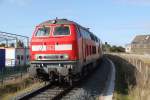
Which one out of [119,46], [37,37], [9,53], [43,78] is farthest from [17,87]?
[119,46]

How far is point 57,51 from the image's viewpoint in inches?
697

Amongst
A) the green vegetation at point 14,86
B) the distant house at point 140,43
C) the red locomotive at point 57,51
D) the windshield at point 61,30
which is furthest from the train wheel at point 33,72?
the distant house at point 140,43

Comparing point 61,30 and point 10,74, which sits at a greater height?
point 61,30

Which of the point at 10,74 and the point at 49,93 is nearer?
the point at 49,93

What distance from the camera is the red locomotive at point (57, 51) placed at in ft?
57.1

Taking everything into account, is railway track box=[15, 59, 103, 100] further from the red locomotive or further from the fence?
the fence

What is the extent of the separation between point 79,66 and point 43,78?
2080mm

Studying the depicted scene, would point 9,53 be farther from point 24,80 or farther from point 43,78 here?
point 43,78

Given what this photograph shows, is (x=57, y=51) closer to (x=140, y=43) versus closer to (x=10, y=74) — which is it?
(x=10, y=74)

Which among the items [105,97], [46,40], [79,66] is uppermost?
[46,40]

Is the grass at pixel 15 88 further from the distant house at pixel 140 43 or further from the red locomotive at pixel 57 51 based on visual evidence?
the distant house at pixel 140 43

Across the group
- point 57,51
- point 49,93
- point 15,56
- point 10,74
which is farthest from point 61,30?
point 15,56

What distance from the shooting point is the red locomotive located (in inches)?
685

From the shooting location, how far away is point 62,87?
61.5 ft
